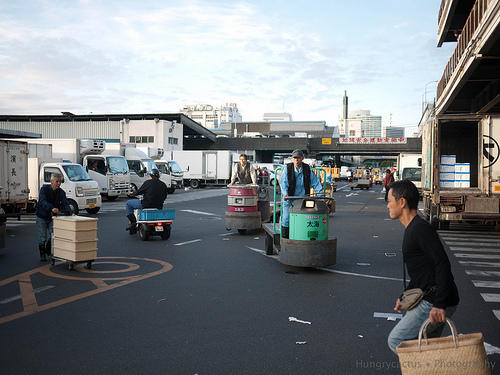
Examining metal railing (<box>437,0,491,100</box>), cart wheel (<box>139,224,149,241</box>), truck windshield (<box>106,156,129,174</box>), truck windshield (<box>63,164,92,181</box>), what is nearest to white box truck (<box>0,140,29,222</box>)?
truck windshield (<box>63,164,92,181</box>)

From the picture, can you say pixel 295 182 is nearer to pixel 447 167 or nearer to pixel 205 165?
pixel 447 167

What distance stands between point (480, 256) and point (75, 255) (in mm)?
8516

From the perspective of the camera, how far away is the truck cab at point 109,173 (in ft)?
86.8

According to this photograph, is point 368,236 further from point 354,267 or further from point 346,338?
point 346,338

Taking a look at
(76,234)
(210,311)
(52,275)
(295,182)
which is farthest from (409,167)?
(210,311)

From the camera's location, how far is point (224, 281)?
822 cm

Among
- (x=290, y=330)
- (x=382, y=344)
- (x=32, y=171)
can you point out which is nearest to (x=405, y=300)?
(x=382, y=344)

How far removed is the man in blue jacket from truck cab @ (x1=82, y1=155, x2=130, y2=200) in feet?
54.8

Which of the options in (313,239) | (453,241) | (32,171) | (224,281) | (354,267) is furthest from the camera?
(32,171)

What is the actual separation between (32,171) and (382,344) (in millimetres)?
18499

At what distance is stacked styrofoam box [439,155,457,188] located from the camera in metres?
15.7

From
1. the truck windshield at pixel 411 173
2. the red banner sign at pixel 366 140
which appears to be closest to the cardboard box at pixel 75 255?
the truck windshield at pixel 411 173

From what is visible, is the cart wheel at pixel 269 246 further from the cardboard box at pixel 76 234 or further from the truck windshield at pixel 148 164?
the truck windshield at pixel 148 164

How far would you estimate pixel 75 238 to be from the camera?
29.0 feet
